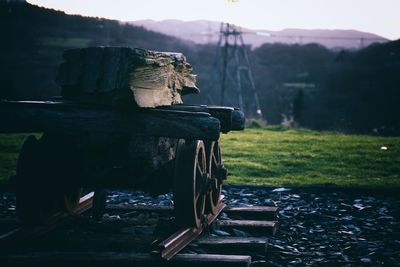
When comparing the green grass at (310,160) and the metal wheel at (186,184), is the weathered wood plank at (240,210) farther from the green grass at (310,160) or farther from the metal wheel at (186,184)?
the green grass at (310,160)

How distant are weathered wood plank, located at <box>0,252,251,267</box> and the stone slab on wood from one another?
4.05 feet

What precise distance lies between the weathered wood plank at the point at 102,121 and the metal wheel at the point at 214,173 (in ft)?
3.84

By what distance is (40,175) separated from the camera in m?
4.30

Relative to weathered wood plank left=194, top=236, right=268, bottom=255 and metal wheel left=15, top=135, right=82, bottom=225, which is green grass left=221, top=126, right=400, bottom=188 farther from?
metal wheel left=15, top=135, right=82, bottom=225

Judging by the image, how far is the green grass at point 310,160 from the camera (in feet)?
26.5

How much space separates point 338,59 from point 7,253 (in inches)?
1575

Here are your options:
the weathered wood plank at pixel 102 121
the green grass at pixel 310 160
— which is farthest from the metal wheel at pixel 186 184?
the green grass at pixel 310 160

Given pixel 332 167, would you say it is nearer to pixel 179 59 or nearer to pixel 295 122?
pixel 179 59

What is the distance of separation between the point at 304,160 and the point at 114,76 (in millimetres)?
7359

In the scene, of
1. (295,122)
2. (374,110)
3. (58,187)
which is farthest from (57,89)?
(58,187)

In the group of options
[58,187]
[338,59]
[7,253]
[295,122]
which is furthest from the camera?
[338,59]

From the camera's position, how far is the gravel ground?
4.15m

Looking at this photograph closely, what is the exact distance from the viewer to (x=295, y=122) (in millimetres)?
22406

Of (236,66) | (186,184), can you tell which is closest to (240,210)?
(186,184)
